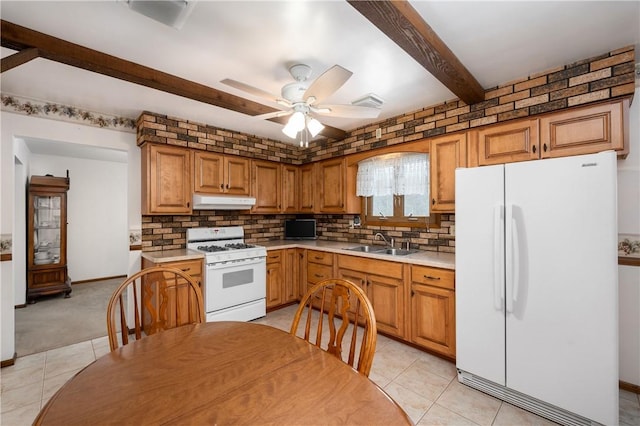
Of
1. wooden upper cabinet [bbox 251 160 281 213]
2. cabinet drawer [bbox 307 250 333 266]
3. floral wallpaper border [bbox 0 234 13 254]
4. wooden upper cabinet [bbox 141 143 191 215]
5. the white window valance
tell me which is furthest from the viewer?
wooden upper cabinet [bbox 251 160 281 213]

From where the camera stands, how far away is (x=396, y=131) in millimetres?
3191

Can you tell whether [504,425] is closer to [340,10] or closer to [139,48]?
[340,10]

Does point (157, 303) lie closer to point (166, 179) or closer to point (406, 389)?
point (166, 179)

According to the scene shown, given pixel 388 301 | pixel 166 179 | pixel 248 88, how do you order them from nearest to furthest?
pixel 248 88
pixel 388 301
pixel 166 179

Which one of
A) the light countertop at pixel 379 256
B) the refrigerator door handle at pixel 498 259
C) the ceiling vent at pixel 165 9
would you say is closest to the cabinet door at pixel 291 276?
the light countertop at pixel 379 256

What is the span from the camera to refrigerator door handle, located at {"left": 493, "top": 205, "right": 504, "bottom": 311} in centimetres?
193

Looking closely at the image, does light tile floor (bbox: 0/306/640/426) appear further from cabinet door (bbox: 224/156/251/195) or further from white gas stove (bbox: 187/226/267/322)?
cabinet door (bbox: 224/156/251/195)

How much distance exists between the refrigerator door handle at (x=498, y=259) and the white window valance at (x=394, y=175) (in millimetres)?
1183

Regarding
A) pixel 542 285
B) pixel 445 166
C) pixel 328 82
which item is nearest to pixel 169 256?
pixel 328 82

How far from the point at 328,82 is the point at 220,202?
2221 mm

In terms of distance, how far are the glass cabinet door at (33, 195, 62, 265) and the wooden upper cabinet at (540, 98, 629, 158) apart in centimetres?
644

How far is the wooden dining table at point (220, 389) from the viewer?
78 cm

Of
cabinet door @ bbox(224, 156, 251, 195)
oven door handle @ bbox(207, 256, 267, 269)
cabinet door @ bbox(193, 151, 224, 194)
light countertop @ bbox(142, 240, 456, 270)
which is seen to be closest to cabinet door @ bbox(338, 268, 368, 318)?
light countertop @ bbox(142, 240, 456, 270)

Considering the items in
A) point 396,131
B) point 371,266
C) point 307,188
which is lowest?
point 371,266
